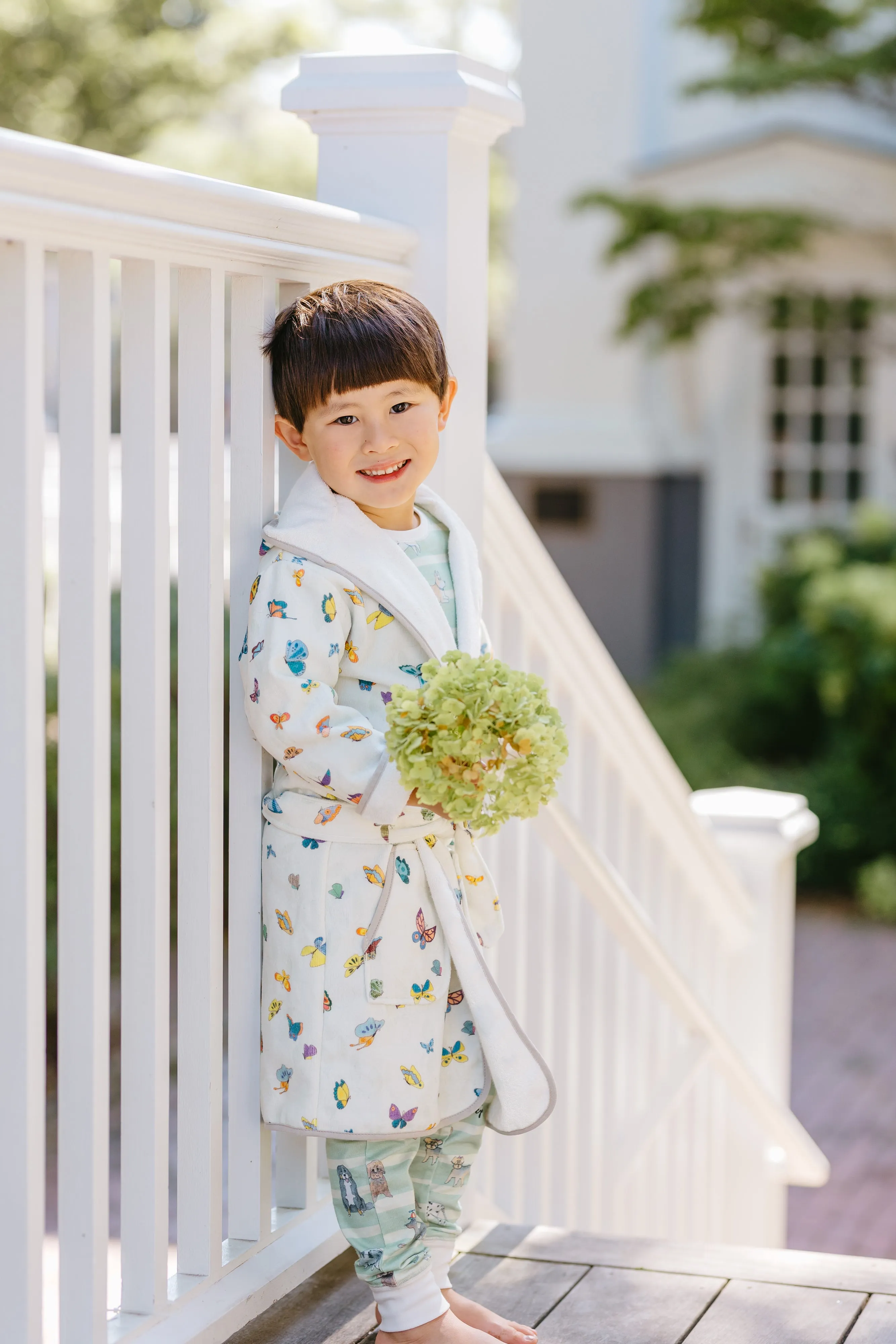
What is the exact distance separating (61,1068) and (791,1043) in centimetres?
467

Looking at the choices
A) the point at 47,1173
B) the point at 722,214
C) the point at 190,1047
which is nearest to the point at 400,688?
the point at 190,1047

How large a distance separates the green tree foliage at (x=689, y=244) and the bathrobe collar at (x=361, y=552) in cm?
650

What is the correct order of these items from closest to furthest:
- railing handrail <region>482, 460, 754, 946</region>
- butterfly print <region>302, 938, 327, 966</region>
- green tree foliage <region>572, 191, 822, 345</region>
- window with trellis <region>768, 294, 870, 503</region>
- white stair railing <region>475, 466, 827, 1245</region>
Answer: butterfly print <region>302, 938, 327, 966</region>, railing handrail <region>482, 460, 754, 946</region>, white stair railing <region>475, 466, 827, 1245</region>, green tree foliage <region>572, 191, 822, 345</region>, window with trellis <region>768, 294, 870, 503</region>

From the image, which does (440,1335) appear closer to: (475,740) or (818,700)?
(475,740)

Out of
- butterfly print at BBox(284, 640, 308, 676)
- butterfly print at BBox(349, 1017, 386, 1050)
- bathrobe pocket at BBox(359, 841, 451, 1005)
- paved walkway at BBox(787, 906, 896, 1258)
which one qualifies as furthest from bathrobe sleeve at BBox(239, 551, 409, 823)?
paved walkway at BBox(787, 906, 896, 1258)

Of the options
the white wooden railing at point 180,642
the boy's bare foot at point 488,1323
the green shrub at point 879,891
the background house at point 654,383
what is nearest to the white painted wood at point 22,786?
the white wooden railing at point 180,642

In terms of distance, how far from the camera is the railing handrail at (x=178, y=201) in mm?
1381

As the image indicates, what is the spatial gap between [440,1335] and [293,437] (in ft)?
3.48

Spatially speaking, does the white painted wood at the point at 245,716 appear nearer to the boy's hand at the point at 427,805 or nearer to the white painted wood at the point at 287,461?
the white painted wood at the point at 287,461

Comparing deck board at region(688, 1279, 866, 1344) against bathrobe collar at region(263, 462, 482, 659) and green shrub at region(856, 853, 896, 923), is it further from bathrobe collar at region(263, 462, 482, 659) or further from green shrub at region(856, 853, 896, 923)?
green shrub at region(856, 853, 896, 923)

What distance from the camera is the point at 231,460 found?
1833 mm

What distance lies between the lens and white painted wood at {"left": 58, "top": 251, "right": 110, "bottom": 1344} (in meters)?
1.52

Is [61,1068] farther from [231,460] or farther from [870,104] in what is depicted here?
[870,104]

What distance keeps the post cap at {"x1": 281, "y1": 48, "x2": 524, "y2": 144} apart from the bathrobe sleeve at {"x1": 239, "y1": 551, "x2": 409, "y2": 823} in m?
0.68
